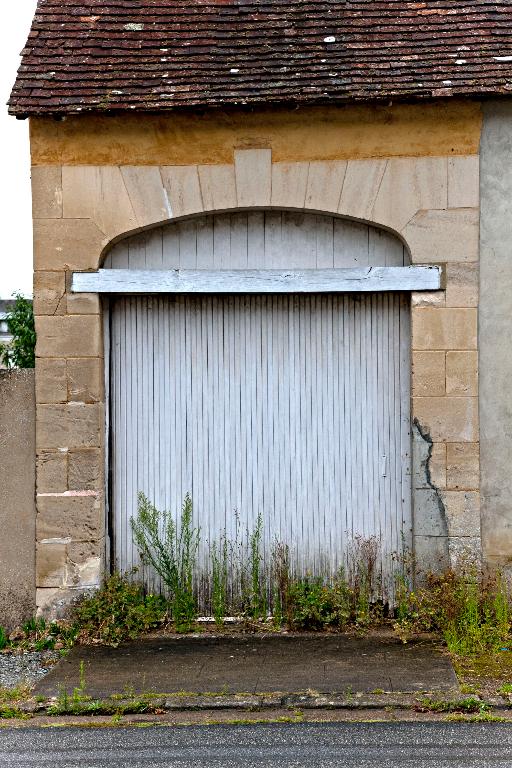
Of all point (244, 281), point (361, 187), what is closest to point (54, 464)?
point (244, 281)

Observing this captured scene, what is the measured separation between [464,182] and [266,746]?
4.74 m

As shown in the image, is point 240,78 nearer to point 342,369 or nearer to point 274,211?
point 274,211

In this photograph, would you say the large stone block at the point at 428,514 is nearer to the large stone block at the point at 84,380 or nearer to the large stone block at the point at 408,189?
the large stone block at the point at 408,189

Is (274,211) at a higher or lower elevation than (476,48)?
lower

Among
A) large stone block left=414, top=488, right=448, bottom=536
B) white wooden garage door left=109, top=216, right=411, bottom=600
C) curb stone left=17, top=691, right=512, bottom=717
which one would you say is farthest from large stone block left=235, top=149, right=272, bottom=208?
curb stone left=17, top=691, right=512, bottom=717

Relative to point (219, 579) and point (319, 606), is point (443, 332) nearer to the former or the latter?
point (319, 606)

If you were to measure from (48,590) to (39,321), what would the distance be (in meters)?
2.19

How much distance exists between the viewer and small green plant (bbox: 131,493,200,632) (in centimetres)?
845

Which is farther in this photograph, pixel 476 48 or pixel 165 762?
pixel 476 48

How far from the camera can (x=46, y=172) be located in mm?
8477

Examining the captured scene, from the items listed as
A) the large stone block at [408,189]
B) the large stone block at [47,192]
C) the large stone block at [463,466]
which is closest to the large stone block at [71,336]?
the large stone block at [47,192]

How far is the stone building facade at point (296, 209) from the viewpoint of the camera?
8297 millimetres

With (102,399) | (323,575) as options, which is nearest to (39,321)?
(102,399)

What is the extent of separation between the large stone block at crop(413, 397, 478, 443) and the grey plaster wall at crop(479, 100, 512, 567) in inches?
4.3
